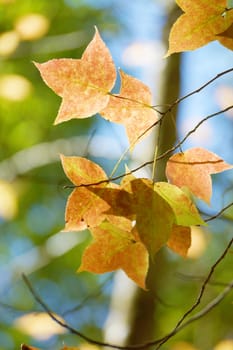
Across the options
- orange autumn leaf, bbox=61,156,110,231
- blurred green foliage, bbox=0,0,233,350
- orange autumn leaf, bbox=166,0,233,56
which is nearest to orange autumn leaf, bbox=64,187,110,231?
orange autumn leaf, bbox=61,156,110,231

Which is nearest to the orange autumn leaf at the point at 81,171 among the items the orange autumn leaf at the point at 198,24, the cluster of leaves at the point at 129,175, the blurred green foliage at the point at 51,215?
the cluster of leaves at the point at 129,175

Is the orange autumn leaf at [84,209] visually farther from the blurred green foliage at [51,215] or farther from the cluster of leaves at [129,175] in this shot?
the blurred green foliage at [51,215]

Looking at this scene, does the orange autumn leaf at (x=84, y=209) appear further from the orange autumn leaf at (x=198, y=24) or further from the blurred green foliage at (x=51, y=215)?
the blurred green foliage at (x=51, y=215)

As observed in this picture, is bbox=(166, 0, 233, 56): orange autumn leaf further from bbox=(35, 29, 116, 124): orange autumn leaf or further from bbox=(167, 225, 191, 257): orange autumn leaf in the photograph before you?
bbox=(167, 225, 191, 257): orange autumn leaf

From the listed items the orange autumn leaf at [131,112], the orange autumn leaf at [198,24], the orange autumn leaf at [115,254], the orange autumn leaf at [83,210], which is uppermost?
the orange autumn leaf at [198,24]

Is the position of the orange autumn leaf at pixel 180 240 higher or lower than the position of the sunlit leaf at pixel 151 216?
lower

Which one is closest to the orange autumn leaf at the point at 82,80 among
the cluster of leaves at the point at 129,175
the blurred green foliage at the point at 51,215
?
the cluster of leaves at the point at 129,175

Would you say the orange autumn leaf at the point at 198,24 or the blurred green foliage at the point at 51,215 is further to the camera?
the blurred green foliage at the point at 51,215

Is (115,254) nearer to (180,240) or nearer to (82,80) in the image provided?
(180,240)

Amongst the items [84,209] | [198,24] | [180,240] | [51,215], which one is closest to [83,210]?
[84,209]
